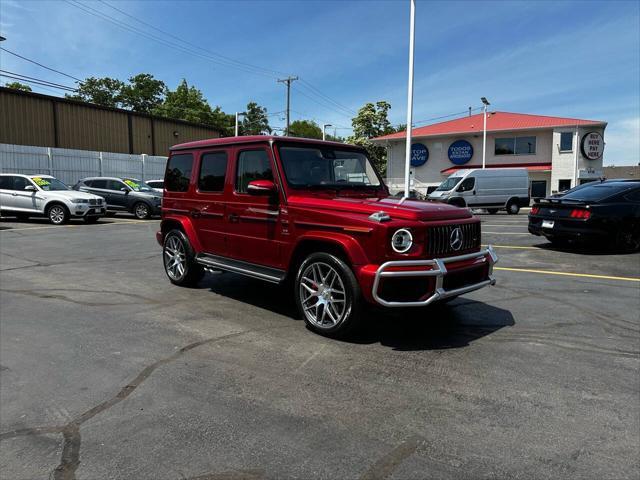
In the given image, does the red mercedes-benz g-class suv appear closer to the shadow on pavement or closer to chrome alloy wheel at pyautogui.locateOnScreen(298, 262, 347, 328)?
chrome alloy wheel at pyautogui.locateOnScreen(298, 262, 347, 328)

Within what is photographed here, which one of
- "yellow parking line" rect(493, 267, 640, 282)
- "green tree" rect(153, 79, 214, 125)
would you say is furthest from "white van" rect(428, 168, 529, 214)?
"green tree" rect(153, 79, 214, 125)

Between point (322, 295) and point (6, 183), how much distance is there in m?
16.9

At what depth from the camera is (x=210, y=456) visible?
2686 mm

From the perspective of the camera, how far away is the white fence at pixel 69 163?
74.7 ft

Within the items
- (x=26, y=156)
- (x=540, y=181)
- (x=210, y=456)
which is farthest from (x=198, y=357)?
(x=540, y=181)

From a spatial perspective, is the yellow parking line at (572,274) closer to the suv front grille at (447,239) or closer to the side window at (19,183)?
the suv front grille at (447,239)

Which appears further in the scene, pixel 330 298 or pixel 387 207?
pixel 330 298

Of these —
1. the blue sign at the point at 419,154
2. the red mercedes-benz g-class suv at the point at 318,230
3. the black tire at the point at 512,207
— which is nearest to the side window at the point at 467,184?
the black tire at the point at 512,207

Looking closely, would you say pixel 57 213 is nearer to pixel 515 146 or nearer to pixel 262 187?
pixel 262 187

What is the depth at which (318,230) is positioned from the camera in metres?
4.70

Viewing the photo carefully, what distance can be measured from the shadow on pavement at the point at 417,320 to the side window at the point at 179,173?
61.4 inches

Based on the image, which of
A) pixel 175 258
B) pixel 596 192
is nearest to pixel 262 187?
pixel 175 258

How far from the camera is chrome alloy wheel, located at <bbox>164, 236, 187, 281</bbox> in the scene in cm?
681

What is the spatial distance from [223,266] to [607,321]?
177 inches
